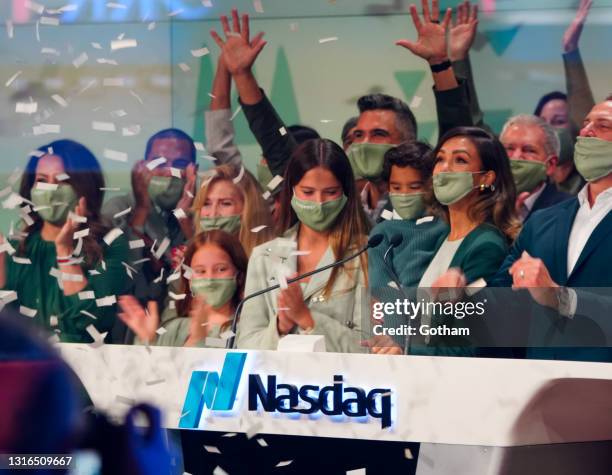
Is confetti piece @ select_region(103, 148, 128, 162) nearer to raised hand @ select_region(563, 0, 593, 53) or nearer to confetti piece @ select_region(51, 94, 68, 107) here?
confetti piece @ select_region(51, 94, 68, 107)

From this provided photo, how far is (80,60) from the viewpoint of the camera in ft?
11.5

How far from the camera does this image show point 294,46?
3.23m

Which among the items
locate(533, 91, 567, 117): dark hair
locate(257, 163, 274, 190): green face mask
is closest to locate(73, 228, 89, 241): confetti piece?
locate(257, 163, 274, 190): green face mask

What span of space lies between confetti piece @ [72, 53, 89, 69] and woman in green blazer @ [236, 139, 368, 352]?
3.03ft

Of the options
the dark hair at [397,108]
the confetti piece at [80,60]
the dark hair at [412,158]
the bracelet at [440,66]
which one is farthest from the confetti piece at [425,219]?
the confetti piece at [80,60]

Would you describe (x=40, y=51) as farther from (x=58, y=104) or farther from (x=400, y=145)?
(x=400, y=145)

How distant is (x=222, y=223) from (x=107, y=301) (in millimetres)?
563

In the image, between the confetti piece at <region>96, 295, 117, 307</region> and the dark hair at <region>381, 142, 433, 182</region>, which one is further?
the confetti piece at <region>96, 295, 117, 307</region>

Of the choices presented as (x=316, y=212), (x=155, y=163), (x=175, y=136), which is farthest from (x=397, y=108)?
(x=155, y=163)

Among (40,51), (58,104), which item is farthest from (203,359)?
(40,51)

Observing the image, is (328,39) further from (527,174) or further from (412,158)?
(527,174)

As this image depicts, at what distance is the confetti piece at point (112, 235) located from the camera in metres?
3.49

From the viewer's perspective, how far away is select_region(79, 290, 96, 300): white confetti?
355 centimetres

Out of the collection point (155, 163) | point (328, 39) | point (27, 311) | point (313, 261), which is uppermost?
point (328, 39)
